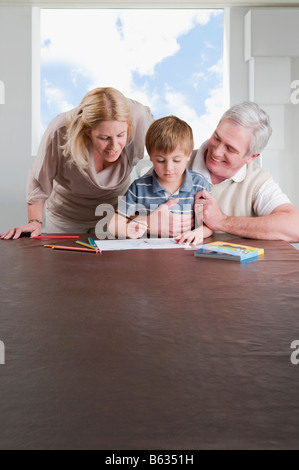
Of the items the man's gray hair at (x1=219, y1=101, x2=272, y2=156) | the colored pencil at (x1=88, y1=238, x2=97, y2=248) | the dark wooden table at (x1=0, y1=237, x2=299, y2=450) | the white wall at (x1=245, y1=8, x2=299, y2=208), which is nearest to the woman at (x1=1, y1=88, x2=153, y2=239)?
the colored pencil at (x1=88, y1=238, x2=97, y2=248)

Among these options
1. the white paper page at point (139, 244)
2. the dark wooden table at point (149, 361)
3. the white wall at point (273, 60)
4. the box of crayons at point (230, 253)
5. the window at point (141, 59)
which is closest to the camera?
the dark wooden table at point (149, 361)

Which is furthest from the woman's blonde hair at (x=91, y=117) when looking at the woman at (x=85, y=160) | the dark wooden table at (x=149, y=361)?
the dark wooden table at (x=149, y=361)

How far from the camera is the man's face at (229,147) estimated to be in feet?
6.82

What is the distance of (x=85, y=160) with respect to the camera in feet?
7.00

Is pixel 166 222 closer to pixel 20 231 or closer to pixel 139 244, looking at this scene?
pixel 139 244

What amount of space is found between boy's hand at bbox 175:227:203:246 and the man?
0.38 ft

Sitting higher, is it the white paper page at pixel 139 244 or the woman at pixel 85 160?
the woman at pixel 85 160

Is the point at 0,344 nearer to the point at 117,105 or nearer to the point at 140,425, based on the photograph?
the point at 140,425

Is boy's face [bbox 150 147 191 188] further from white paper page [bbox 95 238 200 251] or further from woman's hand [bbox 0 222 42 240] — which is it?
woman's hand [bbox 0 222 42 240]

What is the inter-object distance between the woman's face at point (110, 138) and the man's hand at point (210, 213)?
353mm

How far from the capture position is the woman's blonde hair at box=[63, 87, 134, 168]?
6.51 ft

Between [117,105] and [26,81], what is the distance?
276 centimetres

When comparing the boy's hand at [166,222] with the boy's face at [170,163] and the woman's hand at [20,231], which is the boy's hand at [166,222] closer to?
the boy's face at [170,163]

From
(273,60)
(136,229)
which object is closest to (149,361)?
(136,229)
